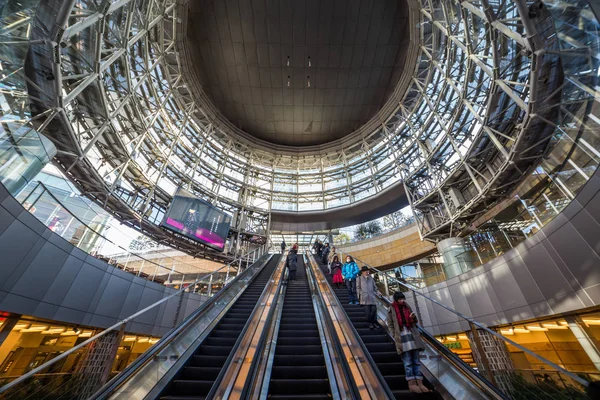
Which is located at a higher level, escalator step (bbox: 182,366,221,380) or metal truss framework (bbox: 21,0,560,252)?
metal truss framework (bbox: 21,0,560,252)

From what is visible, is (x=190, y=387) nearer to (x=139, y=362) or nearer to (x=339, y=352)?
(x=139, y=362)

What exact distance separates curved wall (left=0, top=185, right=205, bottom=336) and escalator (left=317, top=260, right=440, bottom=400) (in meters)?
9.99

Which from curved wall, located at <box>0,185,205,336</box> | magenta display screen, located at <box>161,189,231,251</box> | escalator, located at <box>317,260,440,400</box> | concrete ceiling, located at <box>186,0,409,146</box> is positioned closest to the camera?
escalator, located at <box>317,260,440,400</box>

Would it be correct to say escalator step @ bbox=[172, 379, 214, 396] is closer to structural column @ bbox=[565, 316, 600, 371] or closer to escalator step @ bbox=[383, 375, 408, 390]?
escalator step @ bbox=[383, 375, 408, 390]

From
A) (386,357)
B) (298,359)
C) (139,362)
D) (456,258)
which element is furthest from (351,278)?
(456,258)

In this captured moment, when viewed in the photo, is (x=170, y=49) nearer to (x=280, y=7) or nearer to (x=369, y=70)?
(x=280, y=7)

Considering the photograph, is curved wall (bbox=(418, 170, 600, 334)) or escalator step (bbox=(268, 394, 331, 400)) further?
curved wall (bbox=(418, 170, 600, 334))

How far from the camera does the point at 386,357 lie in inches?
179

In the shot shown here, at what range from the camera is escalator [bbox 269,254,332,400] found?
3.74m

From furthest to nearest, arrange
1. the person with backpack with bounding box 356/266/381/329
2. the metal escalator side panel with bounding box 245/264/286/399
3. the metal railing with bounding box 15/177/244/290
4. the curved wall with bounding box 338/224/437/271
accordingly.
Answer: the curved wall with bounding box 338/224/437/271, the metal railing with bounding box 15/177/244/290, the person with backpack with bounding box 356/266/381/329, the metal escalator side panel with bounding box 245/264/286/399

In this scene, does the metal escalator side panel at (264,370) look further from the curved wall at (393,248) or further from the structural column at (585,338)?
the curved wall at (393,248)

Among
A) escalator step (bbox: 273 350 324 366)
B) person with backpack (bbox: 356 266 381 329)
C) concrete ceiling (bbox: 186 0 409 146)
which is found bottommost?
escalator step (bbox: 273 350 324 366)

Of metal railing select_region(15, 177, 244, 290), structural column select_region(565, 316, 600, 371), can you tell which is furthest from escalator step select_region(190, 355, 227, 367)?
structural column select_region(565, 316, 600, 371)

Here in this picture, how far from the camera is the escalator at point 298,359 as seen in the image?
374 cm
